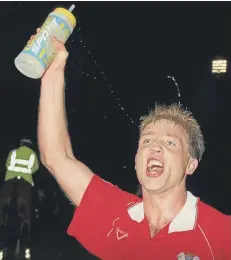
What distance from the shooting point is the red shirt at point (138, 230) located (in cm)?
230

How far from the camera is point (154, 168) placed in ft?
8.21

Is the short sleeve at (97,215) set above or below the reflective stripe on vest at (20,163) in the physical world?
below

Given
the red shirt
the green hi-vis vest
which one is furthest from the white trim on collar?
the green hi-vis vest

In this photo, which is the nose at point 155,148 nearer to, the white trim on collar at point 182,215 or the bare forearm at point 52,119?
the white trim on collar at point 182,215

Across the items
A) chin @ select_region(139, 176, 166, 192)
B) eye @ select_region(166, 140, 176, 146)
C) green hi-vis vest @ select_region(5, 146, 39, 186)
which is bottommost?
chin @ select_region(139, 176, 166, 192)

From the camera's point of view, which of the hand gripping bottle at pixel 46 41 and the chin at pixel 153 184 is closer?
the chin at pixel 153 184

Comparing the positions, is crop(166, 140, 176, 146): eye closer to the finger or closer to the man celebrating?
the man celebrating

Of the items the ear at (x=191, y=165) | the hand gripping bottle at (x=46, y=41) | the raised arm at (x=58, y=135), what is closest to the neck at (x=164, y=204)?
the ear at (x=191, y=165)

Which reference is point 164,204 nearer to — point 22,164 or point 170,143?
point 170,143

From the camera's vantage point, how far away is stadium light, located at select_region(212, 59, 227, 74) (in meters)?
21.0

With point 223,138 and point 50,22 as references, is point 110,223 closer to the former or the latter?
point 50,22

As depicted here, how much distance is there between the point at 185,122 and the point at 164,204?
535mm

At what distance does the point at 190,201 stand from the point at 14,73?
774 inches

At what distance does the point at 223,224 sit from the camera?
2312 mm
